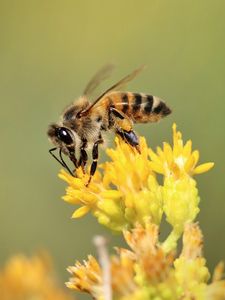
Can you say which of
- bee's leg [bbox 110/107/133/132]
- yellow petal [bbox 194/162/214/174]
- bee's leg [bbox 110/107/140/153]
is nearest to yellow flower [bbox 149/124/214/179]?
yellow petal [bbox 194/162/214/174]

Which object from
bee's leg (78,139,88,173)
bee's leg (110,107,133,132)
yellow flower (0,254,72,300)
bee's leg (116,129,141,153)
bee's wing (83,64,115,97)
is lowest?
yellow flower (0,254,72,300)

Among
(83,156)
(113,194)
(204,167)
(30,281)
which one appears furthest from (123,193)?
(83,156)

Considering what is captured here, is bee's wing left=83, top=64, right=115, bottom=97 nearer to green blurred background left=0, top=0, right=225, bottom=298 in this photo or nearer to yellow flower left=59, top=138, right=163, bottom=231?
yellow flower left=59, top=138, right=163, bottom=231

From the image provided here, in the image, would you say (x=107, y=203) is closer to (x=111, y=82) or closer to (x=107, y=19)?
(x=111, y=82)

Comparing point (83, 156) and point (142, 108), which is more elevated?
point (142, 108)

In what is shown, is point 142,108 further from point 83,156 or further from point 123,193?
point 123,193

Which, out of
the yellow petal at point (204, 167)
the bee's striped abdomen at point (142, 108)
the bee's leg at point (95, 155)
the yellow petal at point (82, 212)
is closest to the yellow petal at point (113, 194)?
the yellow petal at point (82, 212)

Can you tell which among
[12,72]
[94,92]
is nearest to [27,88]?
[12,72]
